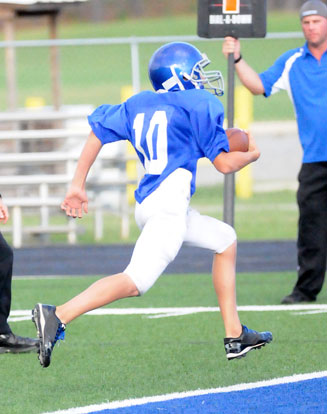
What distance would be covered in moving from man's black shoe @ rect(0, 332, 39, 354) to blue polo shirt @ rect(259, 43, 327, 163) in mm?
2667

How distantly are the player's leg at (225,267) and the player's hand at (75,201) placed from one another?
539 millimetres

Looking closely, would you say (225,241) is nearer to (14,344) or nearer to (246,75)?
(14,344)

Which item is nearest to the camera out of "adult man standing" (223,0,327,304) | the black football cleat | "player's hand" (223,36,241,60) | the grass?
the black football cleat

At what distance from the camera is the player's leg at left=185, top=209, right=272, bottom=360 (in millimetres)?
5984

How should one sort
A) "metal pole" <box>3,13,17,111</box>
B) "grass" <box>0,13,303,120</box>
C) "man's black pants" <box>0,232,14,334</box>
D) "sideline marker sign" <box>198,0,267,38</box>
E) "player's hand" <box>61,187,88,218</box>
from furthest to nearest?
1. "grass" <box>0,13,303,120</box>
2. "metal pole" <box>3,13,17,111</box>
3. "sideline marker sign" <box>198,0,267,38</box>
4. "man's black pants" <box>0,232,14,334</box>
5. "player's hand" <box>61,187,88,218</box>

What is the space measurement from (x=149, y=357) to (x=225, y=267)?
34.9 inches

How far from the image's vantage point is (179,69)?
5.96 meters

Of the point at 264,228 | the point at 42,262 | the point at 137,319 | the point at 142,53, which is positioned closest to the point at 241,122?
the point at 264,228

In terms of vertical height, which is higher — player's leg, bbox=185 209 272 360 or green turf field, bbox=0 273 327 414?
player's leg, bbox=185 209 272 360

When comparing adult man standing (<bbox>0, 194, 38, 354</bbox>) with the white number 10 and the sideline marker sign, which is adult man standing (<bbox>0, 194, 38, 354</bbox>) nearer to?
the white number 10

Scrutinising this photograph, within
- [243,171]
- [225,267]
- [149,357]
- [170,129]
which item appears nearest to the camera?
[170,129]

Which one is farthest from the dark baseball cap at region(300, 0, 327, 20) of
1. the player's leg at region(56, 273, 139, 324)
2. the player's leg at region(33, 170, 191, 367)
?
the player's leg at region(56, 273, 139, 324)

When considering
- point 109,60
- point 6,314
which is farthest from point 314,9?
point 109,60

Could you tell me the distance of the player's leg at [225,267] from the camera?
5984 millimetres
